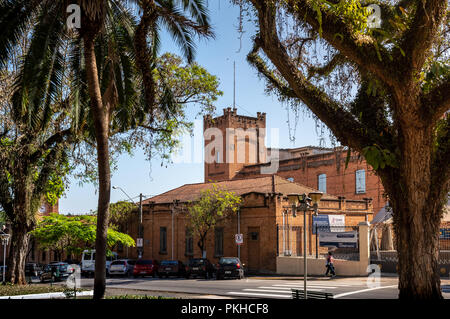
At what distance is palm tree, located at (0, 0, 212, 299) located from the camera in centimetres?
1219

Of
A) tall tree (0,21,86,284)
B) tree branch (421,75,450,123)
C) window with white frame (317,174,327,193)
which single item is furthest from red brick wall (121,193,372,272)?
tree branch (421,75,450,123)

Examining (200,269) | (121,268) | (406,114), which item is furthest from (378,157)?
(121,268)

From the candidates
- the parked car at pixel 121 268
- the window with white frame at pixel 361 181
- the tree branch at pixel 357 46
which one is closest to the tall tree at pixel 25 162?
the tree branch at pixel 357 46

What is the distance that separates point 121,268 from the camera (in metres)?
39.2

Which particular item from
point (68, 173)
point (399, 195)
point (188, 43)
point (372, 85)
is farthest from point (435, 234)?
point (68, 173)

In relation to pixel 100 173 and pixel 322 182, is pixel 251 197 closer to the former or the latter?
pixel 322 182

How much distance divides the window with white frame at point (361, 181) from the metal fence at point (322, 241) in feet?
44.9

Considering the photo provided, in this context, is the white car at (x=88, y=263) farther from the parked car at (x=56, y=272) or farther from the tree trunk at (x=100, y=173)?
the tree trunk at (x=100, y=173)

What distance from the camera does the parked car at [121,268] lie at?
128 ft

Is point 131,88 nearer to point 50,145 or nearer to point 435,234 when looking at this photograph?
point 50,145

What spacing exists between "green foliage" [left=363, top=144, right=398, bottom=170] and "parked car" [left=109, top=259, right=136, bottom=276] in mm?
34301

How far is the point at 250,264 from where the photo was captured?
4012cm

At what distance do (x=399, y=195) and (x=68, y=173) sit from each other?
18.9 metres

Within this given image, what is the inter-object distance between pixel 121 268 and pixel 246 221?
10.6 metres
